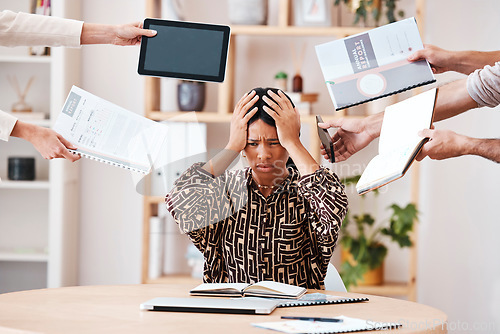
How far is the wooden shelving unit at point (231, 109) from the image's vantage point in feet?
9.12

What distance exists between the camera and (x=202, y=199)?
1.71 meters

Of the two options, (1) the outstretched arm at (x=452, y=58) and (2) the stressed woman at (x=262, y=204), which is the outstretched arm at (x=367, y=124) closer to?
(1) the outstretched arm at (x=452, y=58)

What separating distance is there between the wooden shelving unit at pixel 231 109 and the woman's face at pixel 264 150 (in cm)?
102

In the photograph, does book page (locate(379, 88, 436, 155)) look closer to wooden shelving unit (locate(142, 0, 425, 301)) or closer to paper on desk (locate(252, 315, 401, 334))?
paper on desk (locate(252, 315, 401, 334))

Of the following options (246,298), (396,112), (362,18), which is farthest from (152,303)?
(362,18)

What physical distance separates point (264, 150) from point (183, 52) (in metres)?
0.36

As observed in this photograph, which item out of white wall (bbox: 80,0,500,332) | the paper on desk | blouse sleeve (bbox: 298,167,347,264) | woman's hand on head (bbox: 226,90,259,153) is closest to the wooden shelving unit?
white wall (bbox: 80,0,500,332)

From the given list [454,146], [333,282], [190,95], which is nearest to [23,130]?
[333,282]

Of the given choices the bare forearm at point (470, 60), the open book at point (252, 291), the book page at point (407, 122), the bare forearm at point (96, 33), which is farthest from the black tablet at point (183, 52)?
the bare forearm at point (470, 60)

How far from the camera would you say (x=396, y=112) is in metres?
1.54

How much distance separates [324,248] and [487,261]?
1.66 m

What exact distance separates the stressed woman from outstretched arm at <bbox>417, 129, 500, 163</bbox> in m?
0.27

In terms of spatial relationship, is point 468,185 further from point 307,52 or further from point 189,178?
point 189,178

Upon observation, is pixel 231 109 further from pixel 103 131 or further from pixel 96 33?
pixel 103 131
